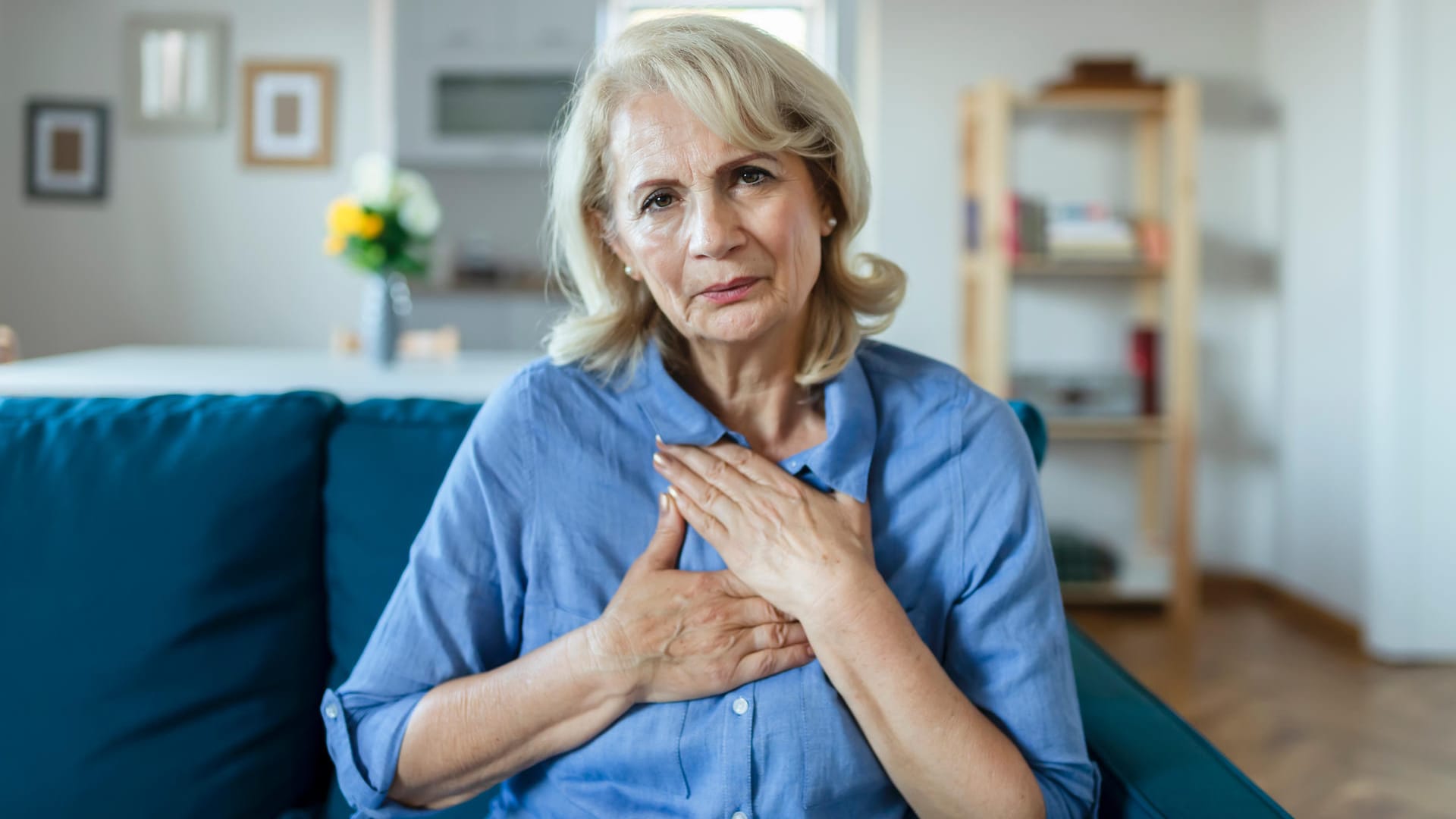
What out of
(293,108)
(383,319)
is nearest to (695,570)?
(383,319)

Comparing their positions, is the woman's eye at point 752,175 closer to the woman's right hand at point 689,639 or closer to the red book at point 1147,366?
the woman's right hand at point 689,639

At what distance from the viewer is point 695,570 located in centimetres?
114

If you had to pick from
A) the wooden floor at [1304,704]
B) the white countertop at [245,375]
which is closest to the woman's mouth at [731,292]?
the white countertop at [245,375]

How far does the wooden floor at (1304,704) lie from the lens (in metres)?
2.54

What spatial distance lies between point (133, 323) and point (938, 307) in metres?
3.52

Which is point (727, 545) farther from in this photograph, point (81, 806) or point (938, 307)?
point (938, 307)

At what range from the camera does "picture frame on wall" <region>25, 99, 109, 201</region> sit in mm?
4910

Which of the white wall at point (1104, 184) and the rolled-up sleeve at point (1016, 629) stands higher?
the white wall at point (1104, 184)

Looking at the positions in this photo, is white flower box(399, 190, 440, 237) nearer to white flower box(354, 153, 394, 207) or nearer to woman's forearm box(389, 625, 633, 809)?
white flower box(354, 153, 394, 207)

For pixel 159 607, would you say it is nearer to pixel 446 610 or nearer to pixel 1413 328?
pixel 446 610

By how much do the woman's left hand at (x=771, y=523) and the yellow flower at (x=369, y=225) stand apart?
209 cm

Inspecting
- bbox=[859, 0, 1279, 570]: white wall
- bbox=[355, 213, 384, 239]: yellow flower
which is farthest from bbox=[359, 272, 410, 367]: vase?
bbox=[859, 0, 1279, 570]: white wall

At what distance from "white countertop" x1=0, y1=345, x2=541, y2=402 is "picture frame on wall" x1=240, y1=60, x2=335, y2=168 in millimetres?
1900

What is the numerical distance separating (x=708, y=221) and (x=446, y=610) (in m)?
0.47
